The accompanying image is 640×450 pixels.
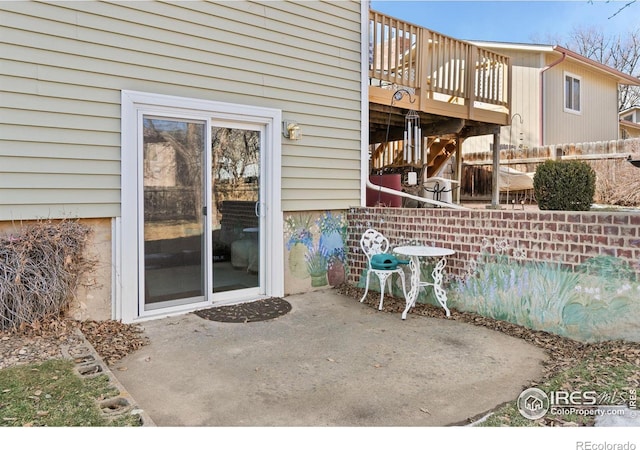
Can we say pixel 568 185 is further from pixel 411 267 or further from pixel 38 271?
pixel 38 271

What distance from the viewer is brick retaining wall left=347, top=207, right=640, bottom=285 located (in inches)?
137

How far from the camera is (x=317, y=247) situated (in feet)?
18.5

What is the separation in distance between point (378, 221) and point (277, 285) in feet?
4.90

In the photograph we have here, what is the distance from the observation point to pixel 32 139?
12.0 feet

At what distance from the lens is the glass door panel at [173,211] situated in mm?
4273

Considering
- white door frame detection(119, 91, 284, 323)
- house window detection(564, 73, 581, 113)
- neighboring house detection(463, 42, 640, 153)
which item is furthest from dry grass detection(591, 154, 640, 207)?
white door frame detection(119, 91, 284, 323)

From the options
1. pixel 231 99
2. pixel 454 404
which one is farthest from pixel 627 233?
pixel 231 99

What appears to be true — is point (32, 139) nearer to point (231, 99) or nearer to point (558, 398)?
point (231, 99)

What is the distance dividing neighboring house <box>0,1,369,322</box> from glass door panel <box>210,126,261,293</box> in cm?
2

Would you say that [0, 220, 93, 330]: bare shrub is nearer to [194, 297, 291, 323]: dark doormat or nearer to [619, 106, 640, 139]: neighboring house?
[194, 297, 291, 323]: dark doormat

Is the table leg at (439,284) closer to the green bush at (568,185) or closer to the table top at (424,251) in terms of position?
the table top at (424,251)

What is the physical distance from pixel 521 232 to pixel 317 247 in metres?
2.47

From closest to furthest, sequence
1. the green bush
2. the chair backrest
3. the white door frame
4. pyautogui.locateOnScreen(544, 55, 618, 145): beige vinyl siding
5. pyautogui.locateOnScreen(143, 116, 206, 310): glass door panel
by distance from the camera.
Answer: the white door frame, pyautogui.locateOnScreen(143, 116, 206, 310): glass door panel, the chair backrest, the green bush, pyautogui.locateOnScreen(544, 55, 618, 145): beige vinyl siding

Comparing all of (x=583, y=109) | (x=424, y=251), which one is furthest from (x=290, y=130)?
(x=583, y=109)
